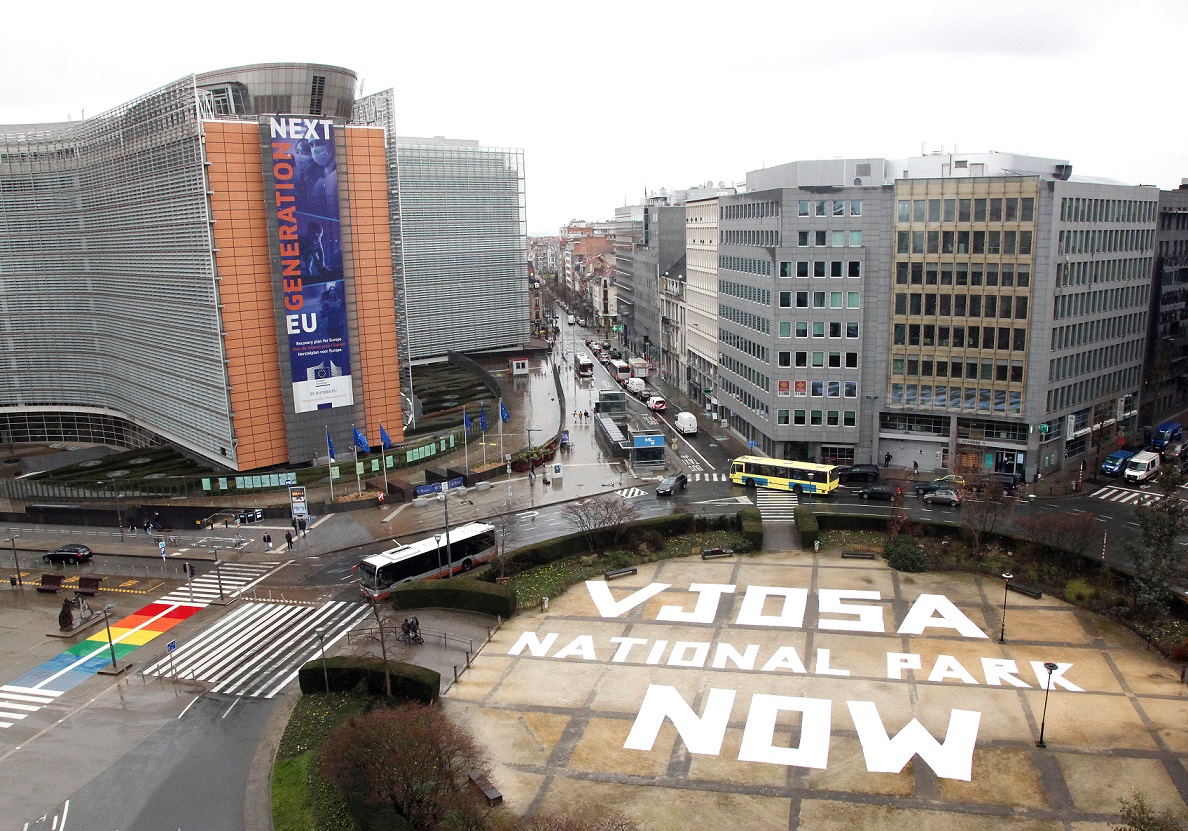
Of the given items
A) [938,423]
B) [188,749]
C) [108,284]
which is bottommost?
[188,749]

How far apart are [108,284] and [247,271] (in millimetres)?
31961

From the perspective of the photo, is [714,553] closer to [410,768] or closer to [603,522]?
[603,522]

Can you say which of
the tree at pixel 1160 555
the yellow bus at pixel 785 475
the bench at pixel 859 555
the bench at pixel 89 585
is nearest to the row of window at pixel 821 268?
the yellow bus at pixel 785 475

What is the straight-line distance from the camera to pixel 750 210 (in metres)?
85.1

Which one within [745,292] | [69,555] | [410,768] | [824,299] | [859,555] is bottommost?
[69,555]

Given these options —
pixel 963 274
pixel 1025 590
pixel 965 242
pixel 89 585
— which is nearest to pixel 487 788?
pixel 1025 590

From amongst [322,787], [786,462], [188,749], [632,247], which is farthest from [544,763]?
[632,247]

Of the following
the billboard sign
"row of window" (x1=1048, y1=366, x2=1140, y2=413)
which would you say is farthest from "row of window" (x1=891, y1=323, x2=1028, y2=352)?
the billboard sign

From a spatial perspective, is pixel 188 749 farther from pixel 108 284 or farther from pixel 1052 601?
pixel 108 284

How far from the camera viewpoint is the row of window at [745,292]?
3204 inches

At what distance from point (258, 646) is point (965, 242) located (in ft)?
199

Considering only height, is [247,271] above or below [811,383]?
above

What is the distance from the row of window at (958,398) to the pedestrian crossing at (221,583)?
52.8m

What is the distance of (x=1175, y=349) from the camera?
97.7 metres
